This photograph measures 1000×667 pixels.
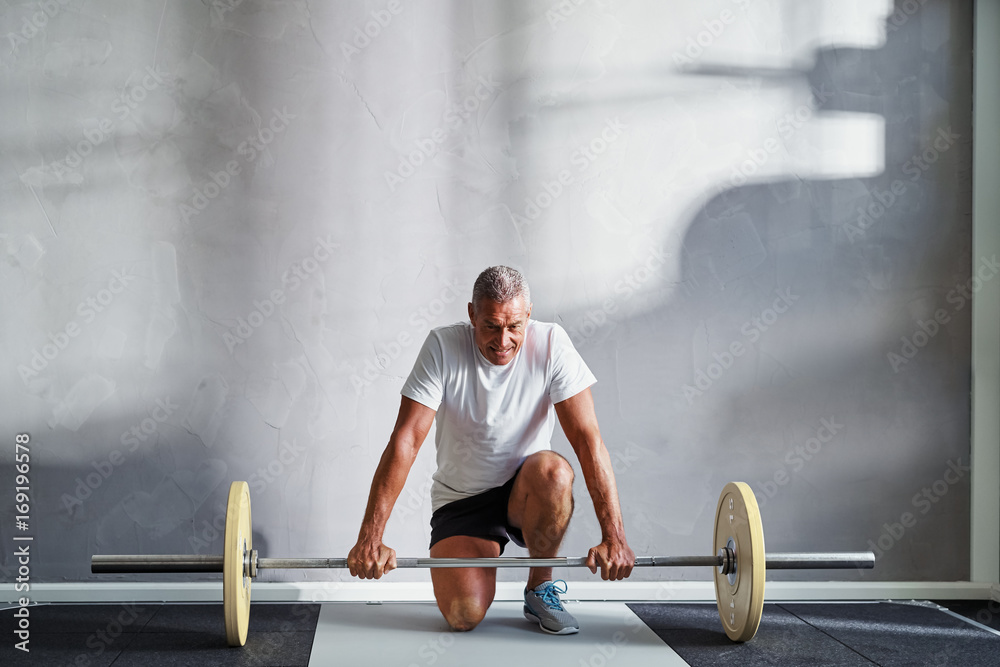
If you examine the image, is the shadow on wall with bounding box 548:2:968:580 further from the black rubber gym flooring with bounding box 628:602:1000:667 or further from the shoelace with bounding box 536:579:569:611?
the shoelace with bounding box 536:579:569:611

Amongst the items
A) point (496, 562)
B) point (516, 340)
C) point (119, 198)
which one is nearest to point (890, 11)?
point (516, 340)

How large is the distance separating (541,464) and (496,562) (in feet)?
1.13

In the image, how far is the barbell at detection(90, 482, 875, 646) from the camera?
7.69ft

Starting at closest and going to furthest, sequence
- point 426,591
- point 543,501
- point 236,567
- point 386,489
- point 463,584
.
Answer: point 236,567, point 386,489, point 543,501, point 463,584, point 426,591

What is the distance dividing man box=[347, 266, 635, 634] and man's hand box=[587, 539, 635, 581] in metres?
0.09

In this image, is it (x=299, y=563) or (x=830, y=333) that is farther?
(x=830, y=333)

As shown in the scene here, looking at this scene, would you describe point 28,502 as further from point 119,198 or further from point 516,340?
point 516,340

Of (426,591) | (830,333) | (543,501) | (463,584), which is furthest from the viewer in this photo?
(830,333)

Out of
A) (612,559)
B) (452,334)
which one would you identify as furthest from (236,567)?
(612,559)

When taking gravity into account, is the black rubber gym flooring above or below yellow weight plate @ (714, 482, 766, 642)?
below

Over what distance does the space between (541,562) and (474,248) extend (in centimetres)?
127

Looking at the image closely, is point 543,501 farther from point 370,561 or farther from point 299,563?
point 299,563

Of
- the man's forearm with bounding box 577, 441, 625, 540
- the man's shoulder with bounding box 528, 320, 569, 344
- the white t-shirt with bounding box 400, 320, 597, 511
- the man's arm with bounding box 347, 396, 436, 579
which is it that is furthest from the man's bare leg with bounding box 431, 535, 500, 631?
the man's shoulder with bounding box 528, 320, 569, 344

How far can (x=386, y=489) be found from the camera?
95.6 inches
